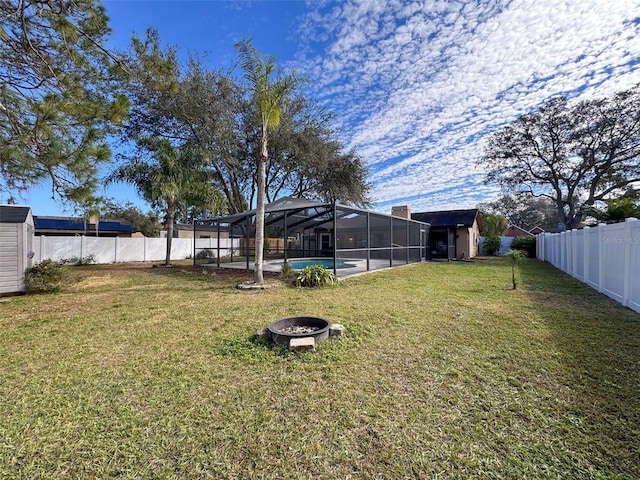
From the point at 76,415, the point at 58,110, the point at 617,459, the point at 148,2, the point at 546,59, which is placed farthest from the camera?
the point at 546,59

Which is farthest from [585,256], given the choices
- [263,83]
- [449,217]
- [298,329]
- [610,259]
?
[449,217]

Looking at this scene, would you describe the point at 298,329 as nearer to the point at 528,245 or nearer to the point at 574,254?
the point at 574,254

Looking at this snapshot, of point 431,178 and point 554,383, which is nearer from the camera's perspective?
point 554,383

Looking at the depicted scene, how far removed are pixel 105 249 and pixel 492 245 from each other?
24.4 m

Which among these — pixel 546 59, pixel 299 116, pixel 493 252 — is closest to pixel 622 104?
pixel 493 252

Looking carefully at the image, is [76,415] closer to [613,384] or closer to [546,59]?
[613,384]

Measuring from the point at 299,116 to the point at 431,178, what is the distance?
11249 millimetres

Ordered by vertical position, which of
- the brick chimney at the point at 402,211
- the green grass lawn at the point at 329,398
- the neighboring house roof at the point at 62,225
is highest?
the brick chimney at the point at 402,211

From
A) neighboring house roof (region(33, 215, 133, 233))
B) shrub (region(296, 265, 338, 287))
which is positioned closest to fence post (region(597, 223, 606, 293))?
shrub (region(296, 265, 338, 287))

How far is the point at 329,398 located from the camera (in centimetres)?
250

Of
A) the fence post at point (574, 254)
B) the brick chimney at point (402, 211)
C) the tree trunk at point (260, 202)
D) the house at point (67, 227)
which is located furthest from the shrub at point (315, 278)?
the house at point (67, 227)

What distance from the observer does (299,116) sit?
15.4 metres

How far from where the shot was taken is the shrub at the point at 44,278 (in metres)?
7.14

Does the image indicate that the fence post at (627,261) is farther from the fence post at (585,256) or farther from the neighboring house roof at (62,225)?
the neighboring house roof at (62,225)
